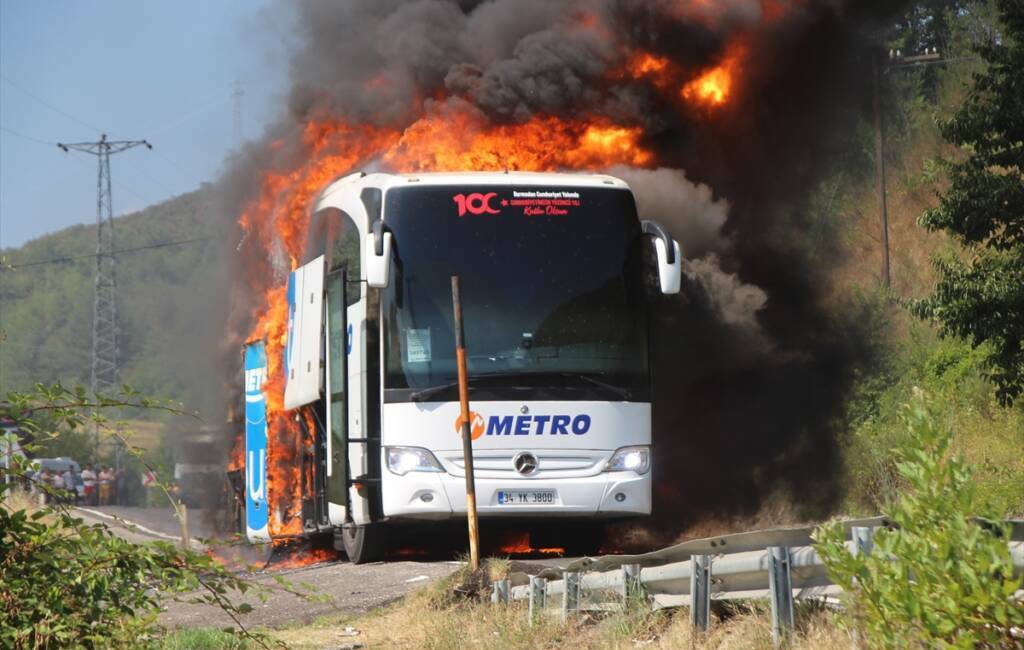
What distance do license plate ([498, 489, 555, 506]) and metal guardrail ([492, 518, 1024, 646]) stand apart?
143 inches

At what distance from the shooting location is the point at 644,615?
29.6ft

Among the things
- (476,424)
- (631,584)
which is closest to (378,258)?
(476,424)

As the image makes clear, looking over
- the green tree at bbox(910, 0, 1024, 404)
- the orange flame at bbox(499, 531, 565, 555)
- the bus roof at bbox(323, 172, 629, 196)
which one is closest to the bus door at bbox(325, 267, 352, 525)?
the bus roof at bbox(323, 172, 629, 196)

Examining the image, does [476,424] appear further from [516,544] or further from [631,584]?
[631,584]

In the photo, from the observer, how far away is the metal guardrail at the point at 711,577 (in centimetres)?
729

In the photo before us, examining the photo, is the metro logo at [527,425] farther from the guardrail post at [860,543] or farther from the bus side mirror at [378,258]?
the guardrail post at [860,543]

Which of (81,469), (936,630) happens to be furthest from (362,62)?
(81,469)

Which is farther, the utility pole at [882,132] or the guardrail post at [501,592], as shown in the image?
the utility pole at [882,132]

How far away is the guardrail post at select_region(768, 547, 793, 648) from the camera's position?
7.32m

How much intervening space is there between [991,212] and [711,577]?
12361 millimetres

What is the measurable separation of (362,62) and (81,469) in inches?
1725

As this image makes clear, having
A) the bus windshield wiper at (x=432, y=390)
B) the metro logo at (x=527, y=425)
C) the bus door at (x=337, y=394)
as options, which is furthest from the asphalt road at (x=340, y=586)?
the bus windshield wiper at (x=432, y=390)

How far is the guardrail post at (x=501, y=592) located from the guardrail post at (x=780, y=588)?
164 inches

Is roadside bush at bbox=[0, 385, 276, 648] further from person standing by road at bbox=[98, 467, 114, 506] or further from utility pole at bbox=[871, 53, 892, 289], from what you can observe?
person standing by road at bbox=[98, 467, 114, 506]
